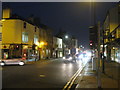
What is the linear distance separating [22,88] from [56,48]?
59644mm

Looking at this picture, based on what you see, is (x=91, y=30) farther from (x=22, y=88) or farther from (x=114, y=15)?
(x=114, y=15)

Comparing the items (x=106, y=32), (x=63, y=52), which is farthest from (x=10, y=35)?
(x=63, y=52)

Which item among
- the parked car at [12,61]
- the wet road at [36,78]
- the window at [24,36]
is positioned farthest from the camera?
the window at [24,36]

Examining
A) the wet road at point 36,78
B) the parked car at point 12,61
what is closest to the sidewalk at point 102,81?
the wet road at point 36,78

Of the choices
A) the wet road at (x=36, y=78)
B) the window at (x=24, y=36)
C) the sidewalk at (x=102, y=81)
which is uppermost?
the window at (x=24, y=36)

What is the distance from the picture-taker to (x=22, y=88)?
32.8 feet

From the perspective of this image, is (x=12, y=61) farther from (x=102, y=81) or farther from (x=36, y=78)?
(x=102, y=81)

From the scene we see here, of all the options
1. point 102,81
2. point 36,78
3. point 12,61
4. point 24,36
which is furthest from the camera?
point 24,36

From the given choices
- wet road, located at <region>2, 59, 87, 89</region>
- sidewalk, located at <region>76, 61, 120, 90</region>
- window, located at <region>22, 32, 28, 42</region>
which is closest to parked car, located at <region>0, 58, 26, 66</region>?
wet road, located at <region>2, 59, 87, 89</region>

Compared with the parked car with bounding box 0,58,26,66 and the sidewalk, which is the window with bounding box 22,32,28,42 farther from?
the sidewalk

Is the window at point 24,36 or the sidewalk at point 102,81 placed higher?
the window at point 24,36

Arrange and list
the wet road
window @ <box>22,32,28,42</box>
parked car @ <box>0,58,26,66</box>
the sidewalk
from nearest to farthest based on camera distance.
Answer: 1. the sidewalk
2. the wet road
3. parked car @ <box>0,58,26,66</box>
4. window @ <box>22,32,28,42</box>

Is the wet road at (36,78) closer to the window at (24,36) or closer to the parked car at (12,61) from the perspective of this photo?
the parked car at (12,61)

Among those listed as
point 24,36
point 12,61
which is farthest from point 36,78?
point 24,36
